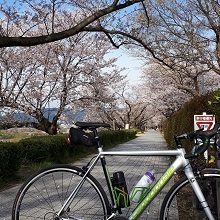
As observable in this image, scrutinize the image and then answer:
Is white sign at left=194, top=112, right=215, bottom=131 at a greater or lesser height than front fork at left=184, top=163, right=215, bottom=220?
greater

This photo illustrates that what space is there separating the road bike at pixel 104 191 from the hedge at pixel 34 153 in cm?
374

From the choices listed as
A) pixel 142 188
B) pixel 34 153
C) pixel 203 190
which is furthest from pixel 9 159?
pixel 203 190

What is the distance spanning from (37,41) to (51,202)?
14.6ft

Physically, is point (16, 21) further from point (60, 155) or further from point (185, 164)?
point (185, 164)

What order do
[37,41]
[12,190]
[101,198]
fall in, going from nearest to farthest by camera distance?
[101,198] → [12,190] → [37,41]

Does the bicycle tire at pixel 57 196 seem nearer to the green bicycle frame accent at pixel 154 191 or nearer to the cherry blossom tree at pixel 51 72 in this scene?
the green bicycle frame accent at pixel 154 191

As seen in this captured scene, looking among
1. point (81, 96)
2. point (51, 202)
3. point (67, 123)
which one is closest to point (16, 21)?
point (81, 96)

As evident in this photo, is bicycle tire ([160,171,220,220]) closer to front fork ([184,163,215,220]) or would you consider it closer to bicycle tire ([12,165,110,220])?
front fork ([184,163,215,220])

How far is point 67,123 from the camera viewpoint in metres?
17.5

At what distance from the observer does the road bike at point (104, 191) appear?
2.35 meters

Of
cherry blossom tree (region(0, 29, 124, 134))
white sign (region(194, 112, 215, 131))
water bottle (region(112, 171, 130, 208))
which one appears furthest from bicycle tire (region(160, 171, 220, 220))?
cherry blossom tree (region(0, 29, 124, 134))

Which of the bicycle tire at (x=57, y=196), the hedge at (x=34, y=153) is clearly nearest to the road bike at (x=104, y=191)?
the bicycle tire at (x=57, y=196)

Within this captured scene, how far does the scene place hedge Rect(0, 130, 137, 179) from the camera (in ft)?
21.5

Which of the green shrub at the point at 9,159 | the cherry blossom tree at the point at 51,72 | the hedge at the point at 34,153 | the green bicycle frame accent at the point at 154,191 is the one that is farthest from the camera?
the cherry blossom tree at the point at 51,72
